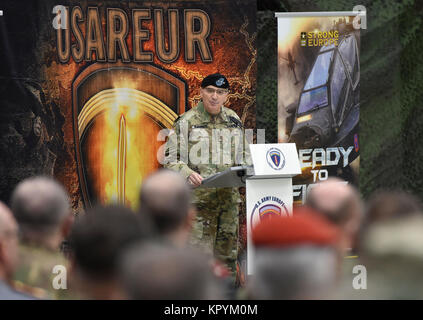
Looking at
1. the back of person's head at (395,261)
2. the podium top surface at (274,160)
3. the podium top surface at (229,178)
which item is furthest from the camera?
the podium top surface at (274,160)

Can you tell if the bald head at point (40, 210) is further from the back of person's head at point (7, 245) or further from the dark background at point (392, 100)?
the dark background at point (392, 100)

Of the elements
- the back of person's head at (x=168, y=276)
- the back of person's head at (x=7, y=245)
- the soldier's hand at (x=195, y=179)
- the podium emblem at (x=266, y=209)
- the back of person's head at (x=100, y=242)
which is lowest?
the back of person's head at (x=168, y=276)

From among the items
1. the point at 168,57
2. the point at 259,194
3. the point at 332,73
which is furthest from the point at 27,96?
the point at 332,73

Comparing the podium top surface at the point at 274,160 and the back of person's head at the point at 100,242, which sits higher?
the podium top surface at the point at 274,160

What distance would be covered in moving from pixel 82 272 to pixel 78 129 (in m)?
4.18

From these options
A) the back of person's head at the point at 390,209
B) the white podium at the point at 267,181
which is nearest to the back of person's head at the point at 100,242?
the back of person's head at the point at 390,209

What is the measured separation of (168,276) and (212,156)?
419cm

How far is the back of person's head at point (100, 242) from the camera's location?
6.82ft

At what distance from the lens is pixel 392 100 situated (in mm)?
6535

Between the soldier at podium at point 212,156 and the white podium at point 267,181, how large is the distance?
1.20 feet

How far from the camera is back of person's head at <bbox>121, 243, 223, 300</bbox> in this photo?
5.56 ft

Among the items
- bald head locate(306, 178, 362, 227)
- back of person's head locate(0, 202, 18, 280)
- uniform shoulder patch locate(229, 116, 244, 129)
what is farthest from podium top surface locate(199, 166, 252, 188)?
back of person's head locate(0, 202, 18, 280)

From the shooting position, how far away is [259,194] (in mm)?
5379
